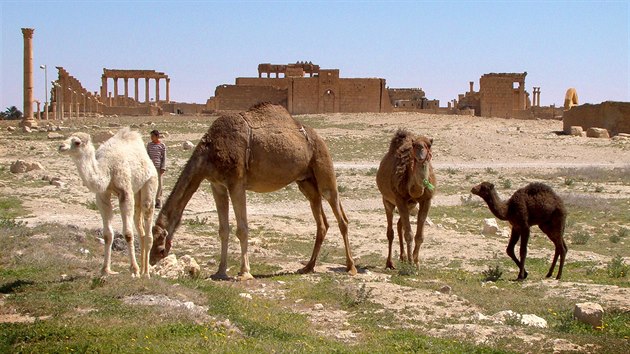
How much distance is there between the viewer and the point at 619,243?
56.0 feet

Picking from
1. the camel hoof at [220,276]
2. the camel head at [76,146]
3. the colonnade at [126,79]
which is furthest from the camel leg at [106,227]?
the colonnade at [126,79]

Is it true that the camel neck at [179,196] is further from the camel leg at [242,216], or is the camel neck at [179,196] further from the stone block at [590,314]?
the stone block at [590,314]

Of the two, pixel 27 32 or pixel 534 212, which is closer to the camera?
pixel 534 212

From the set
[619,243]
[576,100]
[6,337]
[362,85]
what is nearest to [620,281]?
[619,243]

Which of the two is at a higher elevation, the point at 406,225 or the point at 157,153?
the point at 157,153

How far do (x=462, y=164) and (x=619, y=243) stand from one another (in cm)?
1686

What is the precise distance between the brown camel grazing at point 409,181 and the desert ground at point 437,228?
0.59 m

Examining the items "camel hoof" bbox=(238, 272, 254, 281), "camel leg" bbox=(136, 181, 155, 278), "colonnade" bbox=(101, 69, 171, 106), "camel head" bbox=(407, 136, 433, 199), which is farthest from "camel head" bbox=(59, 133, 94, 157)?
"colonnade" bbox=(101, 69, 171, 106)

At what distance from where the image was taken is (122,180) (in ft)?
33.4

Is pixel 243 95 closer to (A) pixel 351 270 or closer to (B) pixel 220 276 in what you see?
(A) pixel 351 270

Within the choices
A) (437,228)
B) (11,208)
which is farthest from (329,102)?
(11,208)

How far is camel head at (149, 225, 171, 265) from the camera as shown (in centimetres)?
1103

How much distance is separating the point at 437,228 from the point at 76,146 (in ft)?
32.8

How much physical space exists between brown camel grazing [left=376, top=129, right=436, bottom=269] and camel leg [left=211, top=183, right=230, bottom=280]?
298 cm
